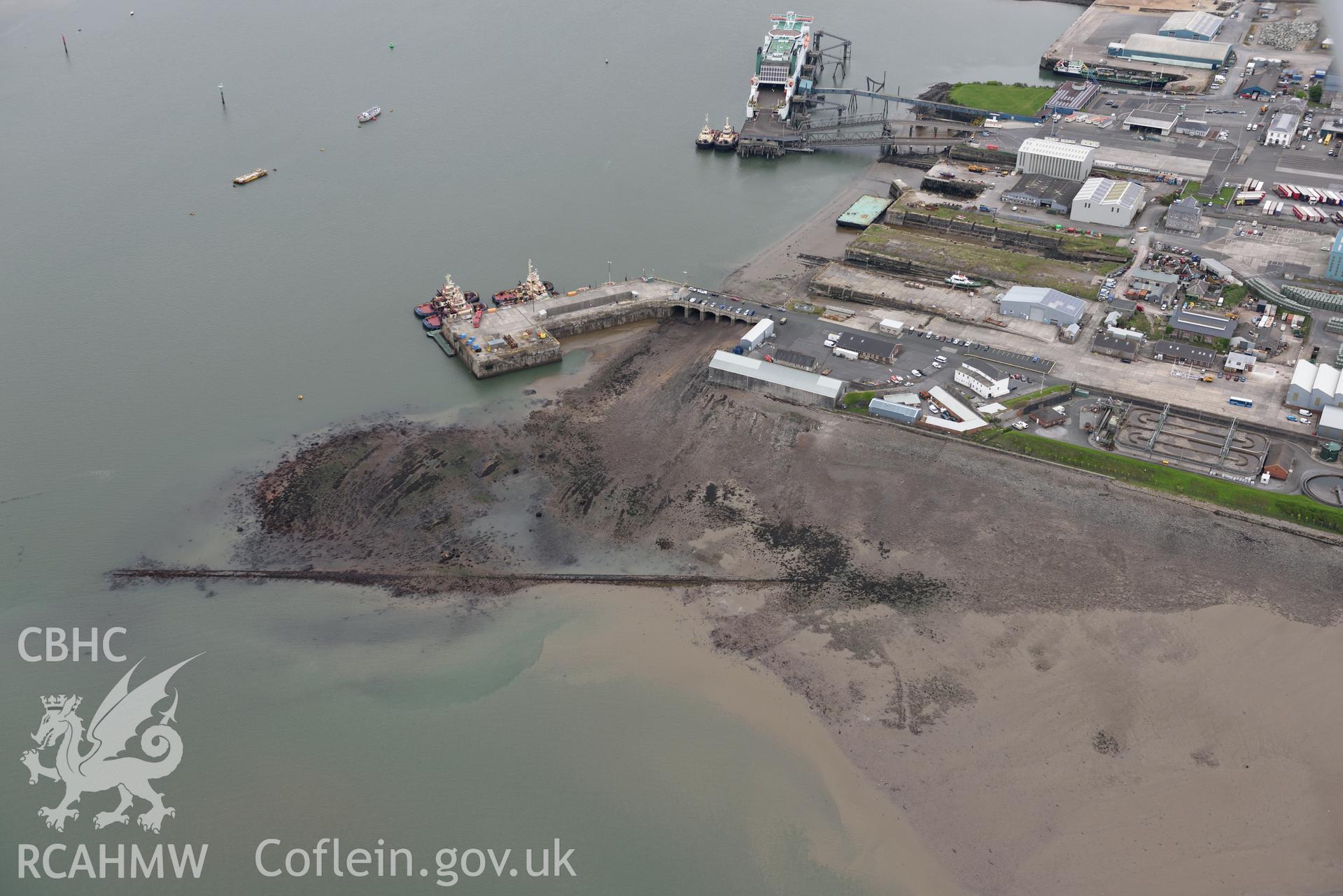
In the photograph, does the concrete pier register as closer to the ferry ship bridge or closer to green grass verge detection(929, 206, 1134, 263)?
green grass verge detection(929, 206, 1134, 263)

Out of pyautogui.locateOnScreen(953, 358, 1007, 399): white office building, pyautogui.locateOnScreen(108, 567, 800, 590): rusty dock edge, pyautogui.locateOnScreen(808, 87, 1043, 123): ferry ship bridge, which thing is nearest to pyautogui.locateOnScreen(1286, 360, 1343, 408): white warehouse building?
pyautogui.locateOnScreen(953, 358, 1007, 399): white office building

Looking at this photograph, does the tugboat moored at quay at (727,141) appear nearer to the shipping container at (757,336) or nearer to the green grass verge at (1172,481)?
the shipping container at (757,336)

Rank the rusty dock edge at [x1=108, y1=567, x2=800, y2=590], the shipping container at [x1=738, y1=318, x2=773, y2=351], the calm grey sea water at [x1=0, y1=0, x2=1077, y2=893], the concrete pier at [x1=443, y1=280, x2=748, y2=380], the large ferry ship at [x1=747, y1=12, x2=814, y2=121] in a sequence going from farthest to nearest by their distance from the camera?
the large ferry ship at [x1=747, y1=12, x2=814, y2=121] → the concrete pier at [x1=443, y1=280, x2=748, y2=380] → the shipping container at [x1=738, y1=318, x2=773, y2=351] → the rusty dock edge at [x1=108, y1=567, x2=800, y2=590] → the calm grey sea water at [x1=0, y1=0, x2=1077, y2=893]

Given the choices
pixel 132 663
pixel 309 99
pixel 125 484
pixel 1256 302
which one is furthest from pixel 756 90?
pixel 132 663

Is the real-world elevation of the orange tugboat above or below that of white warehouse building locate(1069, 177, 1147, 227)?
above

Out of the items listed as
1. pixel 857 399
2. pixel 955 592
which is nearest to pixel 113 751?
pixel 955 592

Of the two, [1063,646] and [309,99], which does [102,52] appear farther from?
[1063,646]

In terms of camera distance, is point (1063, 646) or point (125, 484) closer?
point (1063, 646)
